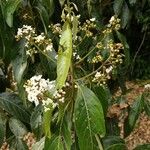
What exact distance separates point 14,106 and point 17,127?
6 centimetres

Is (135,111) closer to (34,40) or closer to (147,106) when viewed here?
(147,106)

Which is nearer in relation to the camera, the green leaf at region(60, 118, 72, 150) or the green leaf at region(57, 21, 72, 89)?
the green leaf at region(57, 21, 72, 89)

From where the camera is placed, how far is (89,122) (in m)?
0.93

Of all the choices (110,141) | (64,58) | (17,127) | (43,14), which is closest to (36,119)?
(17,127)

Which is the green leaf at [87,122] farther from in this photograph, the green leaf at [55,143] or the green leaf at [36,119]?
the green leaf at [36,119]

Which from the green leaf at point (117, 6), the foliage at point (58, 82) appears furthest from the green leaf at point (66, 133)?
the green leaf at point (117, 6)

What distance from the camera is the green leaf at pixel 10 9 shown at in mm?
1095

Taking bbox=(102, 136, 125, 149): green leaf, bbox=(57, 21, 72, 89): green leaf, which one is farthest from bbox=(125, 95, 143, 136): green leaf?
bbox=(57, 21, 72, 89): green leaf

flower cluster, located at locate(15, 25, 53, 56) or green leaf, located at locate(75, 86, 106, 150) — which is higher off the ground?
flower cluster, located at locate(15, 25, 53, 56)

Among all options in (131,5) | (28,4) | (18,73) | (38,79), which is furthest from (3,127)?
(131,5)

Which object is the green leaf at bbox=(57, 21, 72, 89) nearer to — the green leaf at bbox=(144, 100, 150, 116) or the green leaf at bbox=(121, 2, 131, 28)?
the green leaf at bbox=(144, 100, 150, 116)

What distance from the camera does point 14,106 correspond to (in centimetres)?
125

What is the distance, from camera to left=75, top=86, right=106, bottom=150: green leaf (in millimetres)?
931

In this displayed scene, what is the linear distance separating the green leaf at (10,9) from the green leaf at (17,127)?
0.27 m
